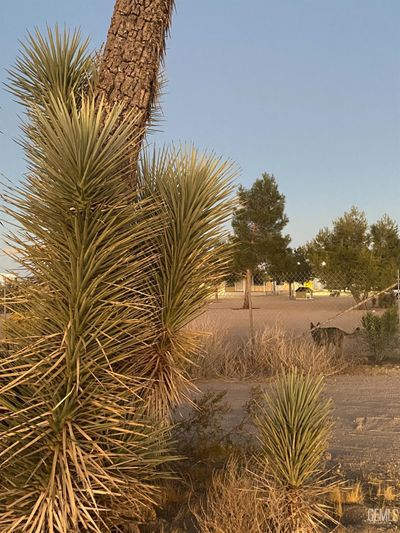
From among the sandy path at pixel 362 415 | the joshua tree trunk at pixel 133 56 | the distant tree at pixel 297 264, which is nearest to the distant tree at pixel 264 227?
the distant tree at pixel 297 264

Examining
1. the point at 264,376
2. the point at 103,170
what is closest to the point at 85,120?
the point at 103,170

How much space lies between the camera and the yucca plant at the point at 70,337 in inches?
154

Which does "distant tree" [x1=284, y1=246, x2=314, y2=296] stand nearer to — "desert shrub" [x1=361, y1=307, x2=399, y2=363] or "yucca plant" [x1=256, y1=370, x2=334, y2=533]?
"desert shrub" [x1=361, y1=307, x2=399, y2=363]

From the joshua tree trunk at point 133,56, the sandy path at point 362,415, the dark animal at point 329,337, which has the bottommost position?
the sandy path at point 362,415

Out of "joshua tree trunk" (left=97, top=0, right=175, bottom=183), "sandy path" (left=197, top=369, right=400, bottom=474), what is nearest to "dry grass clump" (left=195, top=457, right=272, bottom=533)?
"sandy path" (left=197, top=369, right=400, bottom=474)

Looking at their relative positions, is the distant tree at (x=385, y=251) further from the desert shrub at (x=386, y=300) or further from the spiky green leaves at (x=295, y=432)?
the spiky green leaves at (x=295, y=432)

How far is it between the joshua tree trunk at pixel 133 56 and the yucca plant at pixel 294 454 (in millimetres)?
2113

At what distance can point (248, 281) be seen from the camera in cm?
1431

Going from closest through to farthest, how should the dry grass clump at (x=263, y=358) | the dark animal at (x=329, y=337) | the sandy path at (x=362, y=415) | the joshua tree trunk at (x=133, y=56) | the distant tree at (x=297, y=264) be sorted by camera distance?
the joshua tree trunk at (x=133, y=56) < the sandy path at (x=362, y=415) < the dry grass clump at (x=263, y=358) < the dark animal at (x=329, y=337) < the distant tree at (x=297, y=264)

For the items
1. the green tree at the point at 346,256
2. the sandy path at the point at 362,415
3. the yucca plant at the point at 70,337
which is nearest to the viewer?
the yucca plant at the point at 70,337

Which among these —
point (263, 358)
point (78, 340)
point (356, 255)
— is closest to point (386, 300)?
point (356, 255)

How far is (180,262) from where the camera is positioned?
15.4 feet

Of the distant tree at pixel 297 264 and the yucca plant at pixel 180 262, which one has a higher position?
the distant tree at pixel 297 264

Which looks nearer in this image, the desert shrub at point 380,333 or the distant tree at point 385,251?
the desert shrub at point 380,333
